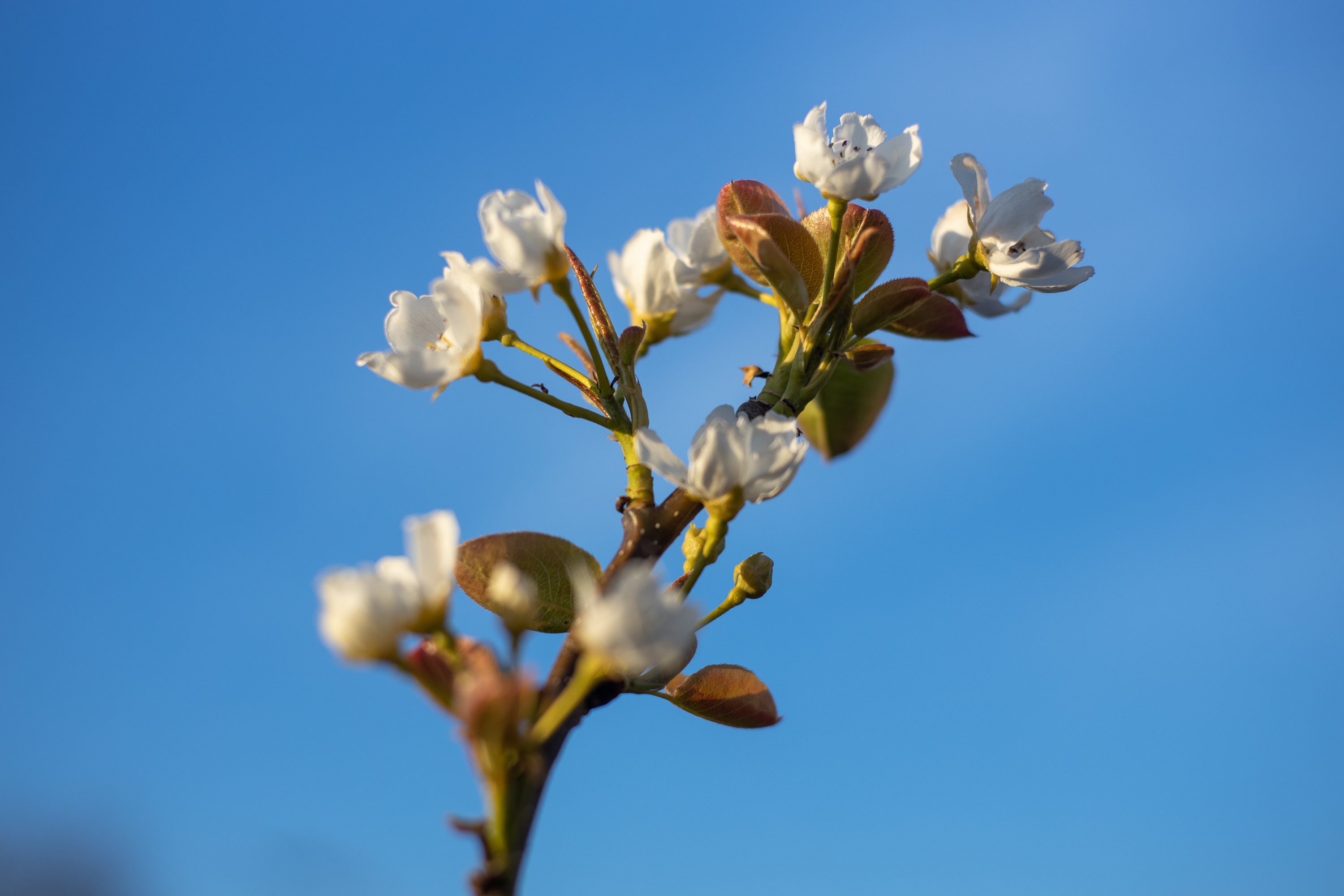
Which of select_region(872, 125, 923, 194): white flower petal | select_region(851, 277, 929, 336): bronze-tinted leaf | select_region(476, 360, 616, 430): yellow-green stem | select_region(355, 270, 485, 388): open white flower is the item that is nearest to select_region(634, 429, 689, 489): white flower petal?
select_region(476, 360, 616, 430): yellow-green stem

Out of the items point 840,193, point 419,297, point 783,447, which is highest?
point 840,193

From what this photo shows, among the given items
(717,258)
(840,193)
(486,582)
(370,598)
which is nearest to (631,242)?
(717,258)

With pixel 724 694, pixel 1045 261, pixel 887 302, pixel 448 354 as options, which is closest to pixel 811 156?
pixel 887 302

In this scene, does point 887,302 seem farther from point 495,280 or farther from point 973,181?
point 495,280

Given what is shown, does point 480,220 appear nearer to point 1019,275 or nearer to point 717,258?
point 717,258

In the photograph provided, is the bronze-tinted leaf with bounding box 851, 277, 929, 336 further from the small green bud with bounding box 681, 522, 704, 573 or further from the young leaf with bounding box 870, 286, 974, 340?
the small green bud with bounding box 681, 522, 704, 573

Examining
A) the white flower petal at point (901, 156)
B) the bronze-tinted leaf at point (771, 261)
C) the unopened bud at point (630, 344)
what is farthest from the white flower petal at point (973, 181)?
the unopened bud at point (630, 344)

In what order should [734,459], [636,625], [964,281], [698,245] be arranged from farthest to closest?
[964,281] → [698,245] → [734,459] → [636,625]

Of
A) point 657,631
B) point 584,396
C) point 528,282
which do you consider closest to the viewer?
point 657,631
